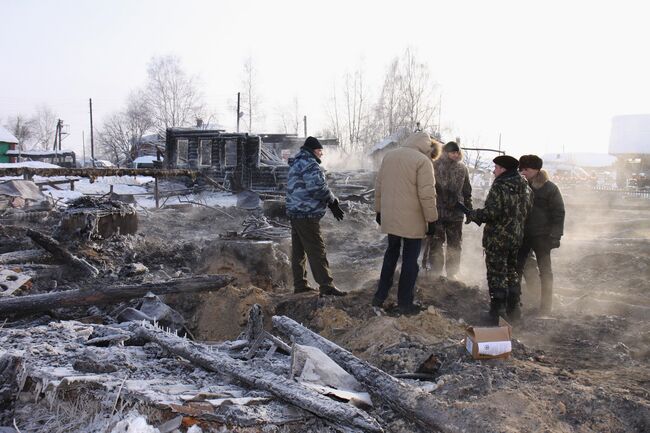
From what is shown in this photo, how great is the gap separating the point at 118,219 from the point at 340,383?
320 inches

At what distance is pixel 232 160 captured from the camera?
26938 mm

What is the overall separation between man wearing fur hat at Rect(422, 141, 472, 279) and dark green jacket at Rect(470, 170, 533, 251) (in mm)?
1518

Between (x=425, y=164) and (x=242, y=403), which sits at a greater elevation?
(x=425, y=164)

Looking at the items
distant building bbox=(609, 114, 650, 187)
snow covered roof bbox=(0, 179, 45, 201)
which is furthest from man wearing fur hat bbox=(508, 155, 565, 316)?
distant building bbox=(609, 114, 650, 187)

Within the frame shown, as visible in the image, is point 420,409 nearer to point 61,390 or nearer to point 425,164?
point 61,390

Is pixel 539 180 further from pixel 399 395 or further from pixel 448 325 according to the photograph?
pixel 399 395

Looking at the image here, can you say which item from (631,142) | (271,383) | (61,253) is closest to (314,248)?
(271,383)

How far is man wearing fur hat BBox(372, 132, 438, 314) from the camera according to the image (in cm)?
543

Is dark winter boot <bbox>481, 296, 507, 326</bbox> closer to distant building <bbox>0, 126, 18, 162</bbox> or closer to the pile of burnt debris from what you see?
the pile of burnt debris

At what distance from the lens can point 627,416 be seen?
3.24 meters

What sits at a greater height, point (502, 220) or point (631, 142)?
point (631, 142)

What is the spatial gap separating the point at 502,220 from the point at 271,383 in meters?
3.21

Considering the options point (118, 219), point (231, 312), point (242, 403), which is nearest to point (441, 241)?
point (231, 312)

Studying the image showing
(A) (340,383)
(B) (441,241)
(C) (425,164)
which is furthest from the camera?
(B) (441,241)
